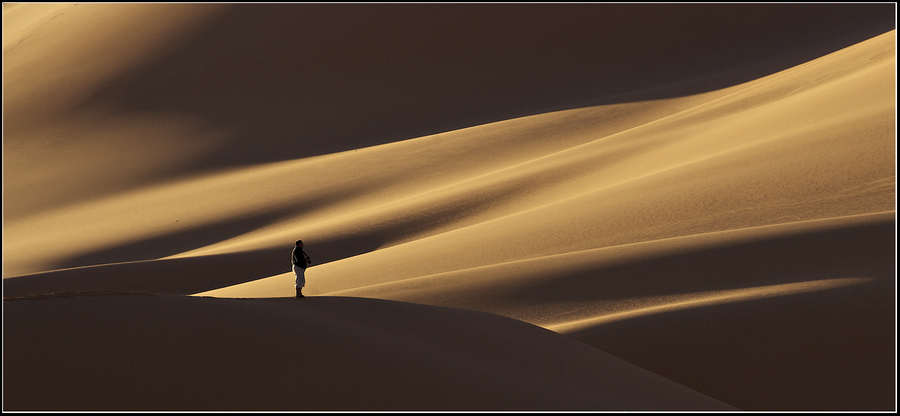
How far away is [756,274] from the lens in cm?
895

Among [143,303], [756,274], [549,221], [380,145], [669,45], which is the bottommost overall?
[143,303]

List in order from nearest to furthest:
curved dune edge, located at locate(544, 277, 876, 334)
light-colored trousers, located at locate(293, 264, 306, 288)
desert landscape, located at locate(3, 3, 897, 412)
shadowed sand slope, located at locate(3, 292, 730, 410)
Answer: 1. shadowed sand slope, located at locate(3, 292, 730, 410)
2. desert landscape, located at locate(3, 3, 897, 412)
3. light-colored trousers, located at locate(293, 264, 306, 288)
4. curved dune edge, located at locate(544, 277, 876, 334)

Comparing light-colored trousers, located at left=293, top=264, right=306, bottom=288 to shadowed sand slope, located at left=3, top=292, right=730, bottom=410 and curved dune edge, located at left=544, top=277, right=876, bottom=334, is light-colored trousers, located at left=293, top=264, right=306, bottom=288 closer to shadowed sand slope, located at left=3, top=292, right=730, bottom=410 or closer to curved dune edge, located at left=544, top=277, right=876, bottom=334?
shadowed sand slope, located at left=3, top=292, right=730, bottom=410

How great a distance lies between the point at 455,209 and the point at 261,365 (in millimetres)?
9136

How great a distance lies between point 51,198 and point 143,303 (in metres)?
19.2

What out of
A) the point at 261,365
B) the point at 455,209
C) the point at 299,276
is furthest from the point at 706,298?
the point at 455,209

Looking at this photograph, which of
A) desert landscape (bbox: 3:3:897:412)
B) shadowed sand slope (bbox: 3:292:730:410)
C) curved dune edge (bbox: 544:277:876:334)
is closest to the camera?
shadowed sand slope (bbox: 3:292:730:410)

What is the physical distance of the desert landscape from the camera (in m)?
5.70

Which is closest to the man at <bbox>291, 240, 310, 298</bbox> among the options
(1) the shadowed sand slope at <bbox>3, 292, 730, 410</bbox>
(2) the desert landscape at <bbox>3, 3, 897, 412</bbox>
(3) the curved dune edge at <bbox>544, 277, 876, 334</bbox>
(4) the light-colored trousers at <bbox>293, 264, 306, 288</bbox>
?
(4) the light-colored trousers at <bbox>293, 264, 306, 288</bbox>

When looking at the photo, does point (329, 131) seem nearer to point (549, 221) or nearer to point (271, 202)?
point (271, 202)

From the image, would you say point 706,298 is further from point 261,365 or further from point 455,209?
point 455,209

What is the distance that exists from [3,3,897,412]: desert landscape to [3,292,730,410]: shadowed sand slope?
0.02 metres

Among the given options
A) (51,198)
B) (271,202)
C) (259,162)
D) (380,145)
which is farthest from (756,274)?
(51,198)

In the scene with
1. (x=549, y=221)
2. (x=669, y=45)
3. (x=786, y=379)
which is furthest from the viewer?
(x=669, y=45)
